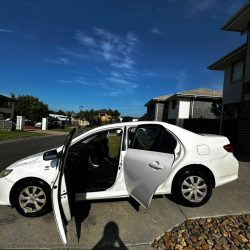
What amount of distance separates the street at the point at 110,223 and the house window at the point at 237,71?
11.1m

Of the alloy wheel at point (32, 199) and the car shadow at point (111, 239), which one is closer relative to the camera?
the car shadow at point (111, 239)

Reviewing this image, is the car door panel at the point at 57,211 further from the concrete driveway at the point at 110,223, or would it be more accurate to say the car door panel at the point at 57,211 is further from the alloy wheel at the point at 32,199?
the alloy wheel at the point at 32,199

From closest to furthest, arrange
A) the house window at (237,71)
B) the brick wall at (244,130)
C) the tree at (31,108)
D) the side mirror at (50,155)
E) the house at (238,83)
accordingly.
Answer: the side mirror at (50,155) < the brick wall at (244,130) < the house at (238,83) < the house window at (237,71) < the tree at (31,108)

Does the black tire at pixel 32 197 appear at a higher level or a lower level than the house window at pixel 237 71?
lower

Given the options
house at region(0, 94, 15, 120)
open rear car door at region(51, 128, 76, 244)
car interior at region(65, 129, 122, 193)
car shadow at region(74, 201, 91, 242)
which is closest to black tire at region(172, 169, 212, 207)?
car interior at region(65, 129, 122, 193)

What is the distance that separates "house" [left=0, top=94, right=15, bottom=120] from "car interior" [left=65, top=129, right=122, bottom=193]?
49196 mm

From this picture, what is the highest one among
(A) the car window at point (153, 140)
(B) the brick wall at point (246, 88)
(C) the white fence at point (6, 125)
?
(B) the brick wall at point (246, 88)

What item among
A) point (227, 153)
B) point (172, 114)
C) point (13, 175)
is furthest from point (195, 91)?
point (13, 175)

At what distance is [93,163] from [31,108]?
2134 inches

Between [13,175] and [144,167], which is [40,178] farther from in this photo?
[144,167]

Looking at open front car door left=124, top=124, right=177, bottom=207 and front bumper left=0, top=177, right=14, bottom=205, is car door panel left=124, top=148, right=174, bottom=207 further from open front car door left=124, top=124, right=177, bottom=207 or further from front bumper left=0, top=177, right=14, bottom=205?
front bumper left=0, top=177, right=14, bottom=205

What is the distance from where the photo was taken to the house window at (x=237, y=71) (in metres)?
15.2

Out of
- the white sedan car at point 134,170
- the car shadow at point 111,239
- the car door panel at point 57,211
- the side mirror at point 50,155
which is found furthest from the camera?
the side mirror at point 50,155

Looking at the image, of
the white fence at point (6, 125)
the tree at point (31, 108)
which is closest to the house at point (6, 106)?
the tree at point (31, 108)
